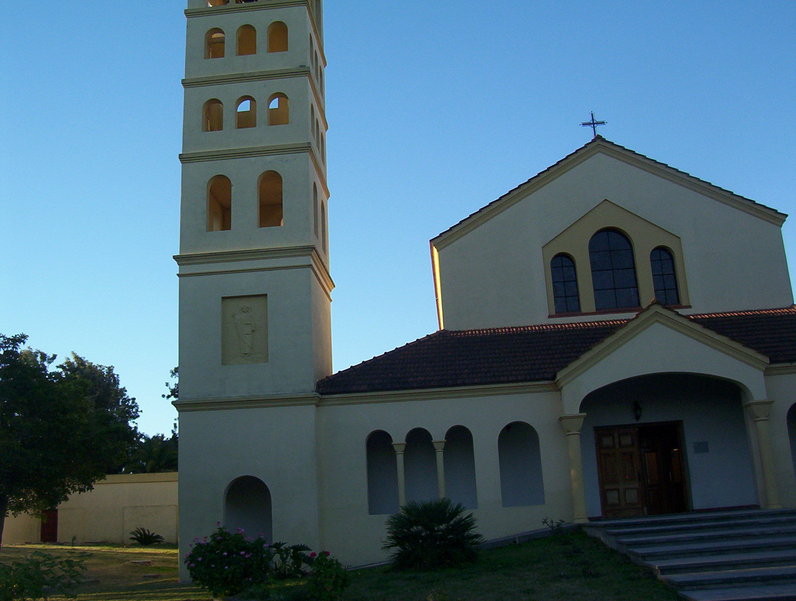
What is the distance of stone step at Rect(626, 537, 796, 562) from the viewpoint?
15.1 metres

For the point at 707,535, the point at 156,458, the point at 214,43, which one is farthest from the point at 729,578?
the point at 156,458

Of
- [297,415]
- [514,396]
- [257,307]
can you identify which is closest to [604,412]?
[514,396]

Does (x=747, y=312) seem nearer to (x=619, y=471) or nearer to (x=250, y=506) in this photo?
(x=619, y=471)

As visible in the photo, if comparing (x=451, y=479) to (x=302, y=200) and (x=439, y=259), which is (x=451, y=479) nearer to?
(x=439, y=259)

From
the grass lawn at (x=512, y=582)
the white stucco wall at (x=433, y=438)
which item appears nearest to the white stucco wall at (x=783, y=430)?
the white stucco wall at (x=433, y=438)

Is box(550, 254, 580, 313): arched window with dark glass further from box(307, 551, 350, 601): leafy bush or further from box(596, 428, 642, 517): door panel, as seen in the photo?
box(307, 551, 350, 601): leafy bush

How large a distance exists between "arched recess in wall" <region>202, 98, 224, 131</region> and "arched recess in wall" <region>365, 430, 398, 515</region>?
9.95 meters

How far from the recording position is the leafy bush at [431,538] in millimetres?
16516

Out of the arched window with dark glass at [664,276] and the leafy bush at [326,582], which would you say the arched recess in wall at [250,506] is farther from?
the arched window with dark glass at [664,276]

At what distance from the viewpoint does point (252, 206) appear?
22625 millimetres

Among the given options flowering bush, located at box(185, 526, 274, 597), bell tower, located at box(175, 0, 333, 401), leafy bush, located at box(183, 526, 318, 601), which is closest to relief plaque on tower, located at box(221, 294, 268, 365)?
bell tower, located at box(175, 0, 333, 401)

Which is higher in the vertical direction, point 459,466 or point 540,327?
point 540,327

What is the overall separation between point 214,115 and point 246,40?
276cm

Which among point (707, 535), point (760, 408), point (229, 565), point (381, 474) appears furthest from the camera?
point (381, 474)
